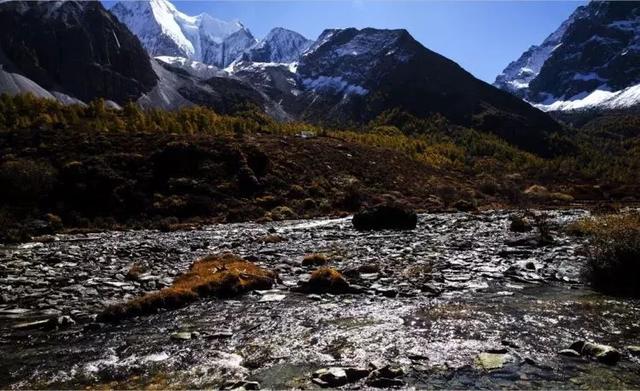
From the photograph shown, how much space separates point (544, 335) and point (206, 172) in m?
47.4

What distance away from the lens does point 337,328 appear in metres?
11.2

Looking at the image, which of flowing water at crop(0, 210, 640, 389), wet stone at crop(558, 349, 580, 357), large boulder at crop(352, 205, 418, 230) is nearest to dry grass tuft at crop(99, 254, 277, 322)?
flowing water at crop(0, 210, 640, 389)

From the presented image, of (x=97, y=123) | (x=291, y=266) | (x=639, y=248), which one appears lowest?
(x=291, y=266)

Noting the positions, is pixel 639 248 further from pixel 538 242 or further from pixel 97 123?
pixel 97 123

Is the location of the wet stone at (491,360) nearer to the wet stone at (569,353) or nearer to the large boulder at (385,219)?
the wet stone at (569,353)

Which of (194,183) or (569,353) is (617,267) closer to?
(569,353)

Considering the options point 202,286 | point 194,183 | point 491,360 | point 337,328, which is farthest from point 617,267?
point 194,183

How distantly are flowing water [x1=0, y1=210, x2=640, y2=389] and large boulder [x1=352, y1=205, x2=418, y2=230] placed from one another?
13.4 meters

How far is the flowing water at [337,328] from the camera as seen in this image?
863 cm

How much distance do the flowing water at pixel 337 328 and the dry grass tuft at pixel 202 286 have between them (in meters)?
0.47

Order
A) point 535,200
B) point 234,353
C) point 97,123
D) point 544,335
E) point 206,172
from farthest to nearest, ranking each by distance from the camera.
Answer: point 97,123, point 535,200, point 206,172, point 544,335, point 234,353

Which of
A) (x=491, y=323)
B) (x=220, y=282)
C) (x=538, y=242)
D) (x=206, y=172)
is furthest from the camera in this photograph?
(x=206, y=172)

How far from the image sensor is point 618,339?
10.1 meters

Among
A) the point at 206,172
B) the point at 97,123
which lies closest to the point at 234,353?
the point at 206,172
